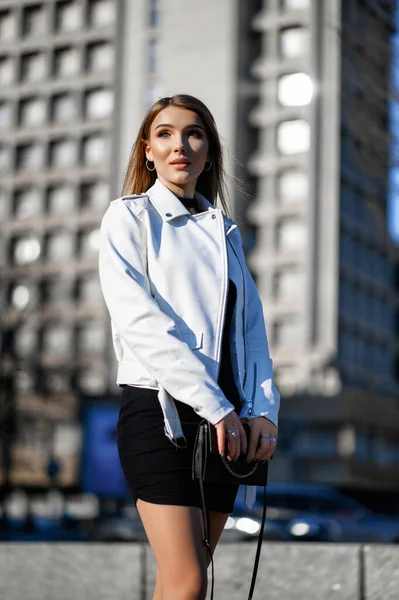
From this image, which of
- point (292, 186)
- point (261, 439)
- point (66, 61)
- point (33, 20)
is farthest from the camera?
point (33, 20)

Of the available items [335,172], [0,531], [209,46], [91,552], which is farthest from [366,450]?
[91,552]

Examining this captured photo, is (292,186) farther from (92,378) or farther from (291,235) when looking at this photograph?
(92,378)

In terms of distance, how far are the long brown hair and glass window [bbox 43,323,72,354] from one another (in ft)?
203

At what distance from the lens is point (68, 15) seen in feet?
227

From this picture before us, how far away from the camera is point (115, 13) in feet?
218

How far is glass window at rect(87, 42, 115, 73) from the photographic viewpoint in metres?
66.5

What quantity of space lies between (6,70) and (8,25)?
3517 mm

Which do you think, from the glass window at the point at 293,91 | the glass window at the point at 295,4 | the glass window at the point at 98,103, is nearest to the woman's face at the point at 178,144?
the glass window at the point at 293,91

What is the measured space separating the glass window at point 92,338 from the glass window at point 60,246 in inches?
181

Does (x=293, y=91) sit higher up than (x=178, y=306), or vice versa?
(x=293, y=91)

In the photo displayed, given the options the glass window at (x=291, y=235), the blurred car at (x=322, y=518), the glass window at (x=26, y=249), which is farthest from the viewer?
the glass window at (x=26, y=249)

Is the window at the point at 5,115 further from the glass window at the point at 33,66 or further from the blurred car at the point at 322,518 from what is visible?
the blurred car at the point at 322,518

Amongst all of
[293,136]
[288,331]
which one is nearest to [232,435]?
[288,331]

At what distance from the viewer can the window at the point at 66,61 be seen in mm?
67750
